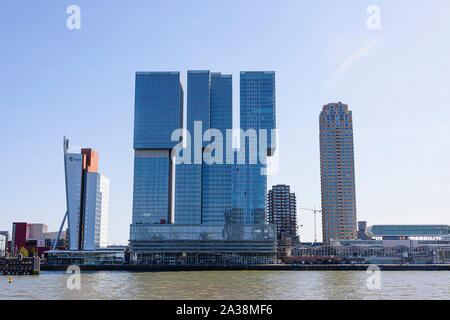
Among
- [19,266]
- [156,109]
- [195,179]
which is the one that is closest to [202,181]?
[195,179]

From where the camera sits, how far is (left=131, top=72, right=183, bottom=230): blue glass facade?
192625mm

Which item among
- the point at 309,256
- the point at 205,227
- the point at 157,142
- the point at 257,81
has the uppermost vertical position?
the point at 257,81

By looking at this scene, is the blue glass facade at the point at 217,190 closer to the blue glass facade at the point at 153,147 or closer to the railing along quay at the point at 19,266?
the blue glass facade at the point at 153,147

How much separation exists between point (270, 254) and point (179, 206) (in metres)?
42.1

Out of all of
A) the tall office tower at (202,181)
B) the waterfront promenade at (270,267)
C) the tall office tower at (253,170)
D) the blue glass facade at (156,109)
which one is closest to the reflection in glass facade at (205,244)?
the tall office tower at (202,181)

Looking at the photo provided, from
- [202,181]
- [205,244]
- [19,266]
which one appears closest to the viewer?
[19,266]

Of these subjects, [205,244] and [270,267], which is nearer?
[270,267]

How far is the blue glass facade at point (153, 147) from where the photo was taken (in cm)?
19262

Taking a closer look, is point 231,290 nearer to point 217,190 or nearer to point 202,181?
point 217,190

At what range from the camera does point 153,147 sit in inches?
7564
